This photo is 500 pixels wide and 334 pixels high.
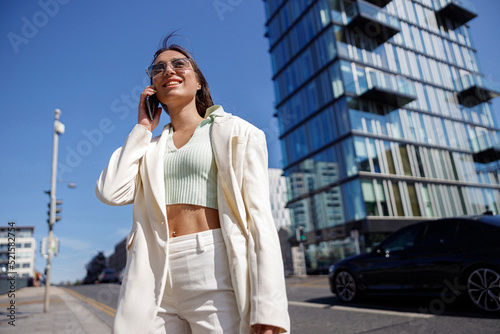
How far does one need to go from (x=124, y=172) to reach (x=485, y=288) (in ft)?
17.0

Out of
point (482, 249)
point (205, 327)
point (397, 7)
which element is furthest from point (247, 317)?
point (397, 7)

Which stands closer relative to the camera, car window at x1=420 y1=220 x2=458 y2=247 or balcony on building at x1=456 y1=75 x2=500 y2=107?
car window at x1=420 y1=220 x2=458 y2=247

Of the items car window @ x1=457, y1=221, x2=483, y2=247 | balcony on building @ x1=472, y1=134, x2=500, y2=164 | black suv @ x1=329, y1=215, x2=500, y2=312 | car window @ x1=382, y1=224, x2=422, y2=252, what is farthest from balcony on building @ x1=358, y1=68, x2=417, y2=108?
car window @ x1=457, y1=221, x2=483, y2=247

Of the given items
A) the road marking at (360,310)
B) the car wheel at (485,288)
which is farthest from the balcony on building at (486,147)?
the car wheel at (485,288)

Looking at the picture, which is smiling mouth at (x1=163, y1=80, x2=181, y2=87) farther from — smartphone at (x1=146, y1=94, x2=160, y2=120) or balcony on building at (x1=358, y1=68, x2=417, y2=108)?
balcony on building at (x1=358, y1=68, x2=417, y2=108)

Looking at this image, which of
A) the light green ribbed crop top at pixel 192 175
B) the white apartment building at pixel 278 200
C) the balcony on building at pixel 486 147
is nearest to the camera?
the light green ribbed crop top at pixel 192 175

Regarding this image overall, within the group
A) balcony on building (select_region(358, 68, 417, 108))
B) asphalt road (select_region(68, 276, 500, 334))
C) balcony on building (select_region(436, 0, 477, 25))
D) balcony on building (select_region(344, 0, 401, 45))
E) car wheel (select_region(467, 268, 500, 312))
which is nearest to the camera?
asphalt road (select_region(68, 276, 500, 334))

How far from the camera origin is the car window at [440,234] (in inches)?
216

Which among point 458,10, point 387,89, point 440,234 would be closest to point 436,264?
point 440,234

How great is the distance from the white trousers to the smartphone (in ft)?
2.28

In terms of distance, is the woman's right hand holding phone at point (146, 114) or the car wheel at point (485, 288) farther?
the car wheel at point (485, 288)

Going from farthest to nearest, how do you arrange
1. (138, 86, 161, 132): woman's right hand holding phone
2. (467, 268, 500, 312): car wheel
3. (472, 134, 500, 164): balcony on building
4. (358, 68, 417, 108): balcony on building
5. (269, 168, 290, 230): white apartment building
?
(269, 168, 290, 230): white apartment building → (472, 134, 500, 164): balcony on building → (358, 68, 417, 108): balcony on building → (467, 268, 500, 312): car wheel → (138, 86, 161, 132): woman's right hand holding phone

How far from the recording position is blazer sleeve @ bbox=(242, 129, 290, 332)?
119cm

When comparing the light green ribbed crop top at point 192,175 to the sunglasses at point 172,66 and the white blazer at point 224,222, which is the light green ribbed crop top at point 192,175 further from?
the sunglasses at point 172,66
